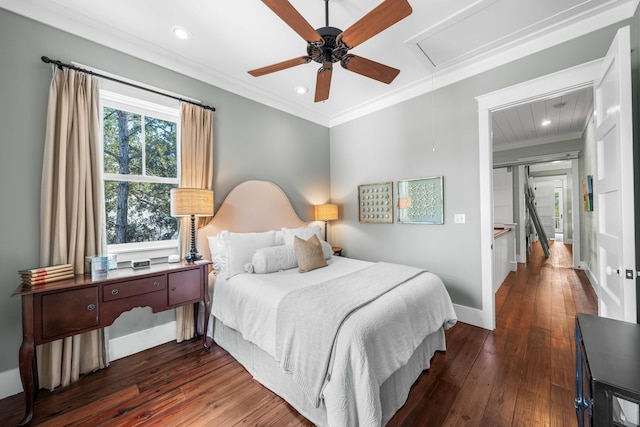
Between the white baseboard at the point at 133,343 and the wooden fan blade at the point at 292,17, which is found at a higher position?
the wooden fan blade at the point at 292,17

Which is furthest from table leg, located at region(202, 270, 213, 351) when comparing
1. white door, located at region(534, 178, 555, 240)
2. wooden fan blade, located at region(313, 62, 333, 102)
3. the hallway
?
white door, located at region(534, 178, 555, 240)

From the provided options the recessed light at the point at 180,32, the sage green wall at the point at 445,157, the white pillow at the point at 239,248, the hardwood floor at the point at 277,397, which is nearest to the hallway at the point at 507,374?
the hardwood floor at the point at 277,397

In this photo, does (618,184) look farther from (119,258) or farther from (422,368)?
(119,258)

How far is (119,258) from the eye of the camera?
7.73 feet

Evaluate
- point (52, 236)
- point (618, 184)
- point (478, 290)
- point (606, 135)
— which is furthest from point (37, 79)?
point (478, 290)

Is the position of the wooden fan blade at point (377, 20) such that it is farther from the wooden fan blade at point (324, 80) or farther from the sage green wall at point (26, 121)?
the sage green wall at point (26, 121)

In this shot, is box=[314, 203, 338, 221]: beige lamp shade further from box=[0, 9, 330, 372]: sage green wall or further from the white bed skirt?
the white bed skirt

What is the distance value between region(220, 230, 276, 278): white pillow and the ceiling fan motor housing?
1.80 metres

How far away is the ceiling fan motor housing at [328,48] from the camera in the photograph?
1.81m

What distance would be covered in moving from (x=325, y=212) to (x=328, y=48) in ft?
7.99

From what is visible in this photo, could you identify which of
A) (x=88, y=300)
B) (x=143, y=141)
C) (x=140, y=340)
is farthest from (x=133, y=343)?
(x=143, y=141)

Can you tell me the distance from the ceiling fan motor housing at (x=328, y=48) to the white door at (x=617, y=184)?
165 cm

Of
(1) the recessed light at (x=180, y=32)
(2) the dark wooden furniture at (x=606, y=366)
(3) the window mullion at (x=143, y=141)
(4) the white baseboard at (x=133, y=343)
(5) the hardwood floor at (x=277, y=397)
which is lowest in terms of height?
(5) the hardwood floor at (x=277, y=397)

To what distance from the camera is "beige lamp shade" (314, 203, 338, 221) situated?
3975mm
